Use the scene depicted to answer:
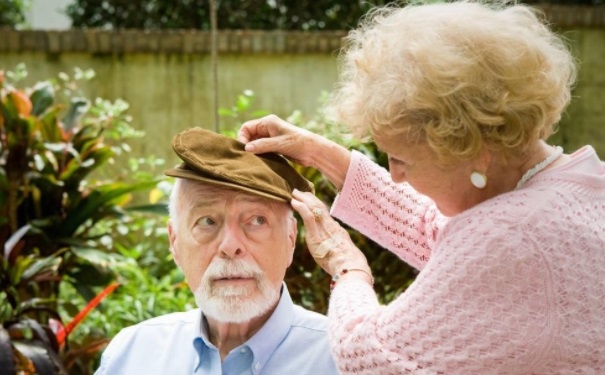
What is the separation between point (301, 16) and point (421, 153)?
8.09 m

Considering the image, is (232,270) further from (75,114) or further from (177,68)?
(177,68)

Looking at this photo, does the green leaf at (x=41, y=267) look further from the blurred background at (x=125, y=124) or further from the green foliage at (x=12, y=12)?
the green foliage at (x=12, y=12)

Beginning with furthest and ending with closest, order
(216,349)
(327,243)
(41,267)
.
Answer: (41,267)
(216,349)
(327,243)

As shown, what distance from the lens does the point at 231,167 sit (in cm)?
223

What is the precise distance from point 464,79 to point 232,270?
0.81 m

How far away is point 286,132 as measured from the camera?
7.54ft

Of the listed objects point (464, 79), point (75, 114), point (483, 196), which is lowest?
point (75, 114)

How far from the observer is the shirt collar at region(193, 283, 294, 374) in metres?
2.29

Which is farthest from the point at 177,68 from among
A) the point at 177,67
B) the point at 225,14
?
the point at 225,14

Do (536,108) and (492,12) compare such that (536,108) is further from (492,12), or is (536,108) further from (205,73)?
(205,73)

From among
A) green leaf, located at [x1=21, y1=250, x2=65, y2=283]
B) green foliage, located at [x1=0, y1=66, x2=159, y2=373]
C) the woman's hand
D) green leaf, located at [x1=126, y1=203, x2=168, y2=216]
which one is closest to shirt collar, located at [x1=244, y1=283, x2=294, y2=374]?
the woman's hand

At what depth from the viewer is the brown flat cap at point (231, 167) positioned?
221cm

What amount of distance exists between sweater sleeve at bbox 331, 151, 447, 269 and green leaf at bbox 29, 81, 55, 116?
292cm

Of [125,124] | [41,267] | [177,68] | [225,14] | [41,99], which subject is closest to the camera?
[41,267]
